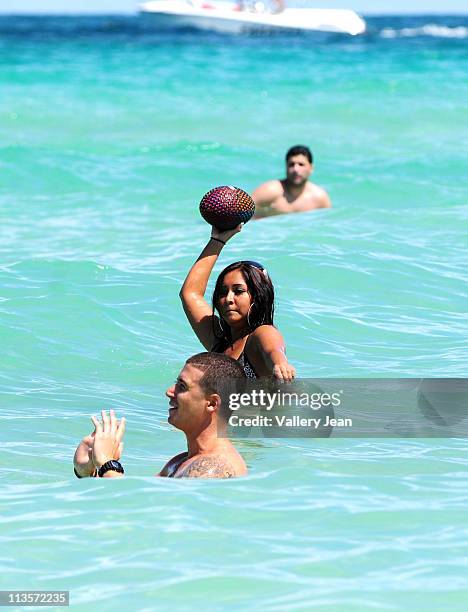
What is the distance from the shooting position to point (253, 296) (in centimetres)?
593

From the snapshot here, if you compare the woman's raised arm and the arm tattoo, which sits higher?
the woman's raised arm

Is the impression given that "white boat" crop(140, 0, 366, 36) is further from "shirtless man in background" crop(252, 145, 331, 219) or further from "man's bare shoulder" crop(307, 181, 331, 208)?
"shirtless man in background" crop(252, 145, 331, 219)

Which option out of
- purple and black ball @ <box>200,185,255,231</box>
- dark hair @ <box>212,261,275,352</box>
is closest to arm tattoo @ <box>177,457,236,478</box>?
dark hair @ <box>212,261,275,352</box>

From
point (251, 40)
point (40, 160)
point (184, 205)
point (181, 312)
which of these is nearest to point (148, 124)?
point (40, 160)

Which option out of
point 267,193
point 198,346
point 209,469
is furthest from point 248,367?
point 267,193

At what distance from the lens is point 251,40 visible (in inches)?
1946

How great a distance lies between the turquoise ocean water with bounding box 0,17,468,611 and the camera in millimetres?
4582

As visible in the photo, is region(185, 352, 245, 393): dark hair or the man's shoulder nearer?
region(185, 352, 245, 393): dark hair

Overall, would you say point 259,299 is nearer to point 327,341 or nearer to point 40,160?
point 327,341

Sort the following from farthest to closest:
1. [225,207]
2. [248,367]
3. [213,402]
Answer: [248,367]
[225,207]
[213,402]

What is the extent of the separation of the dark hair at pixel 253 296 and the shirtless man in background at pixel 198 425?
836mm

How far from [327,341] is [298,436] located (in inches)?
106

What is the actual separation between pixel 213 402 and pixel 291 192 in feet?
25.9

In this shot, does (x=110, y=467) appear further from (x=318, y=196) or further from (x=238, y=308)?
(x=318, y=196)
